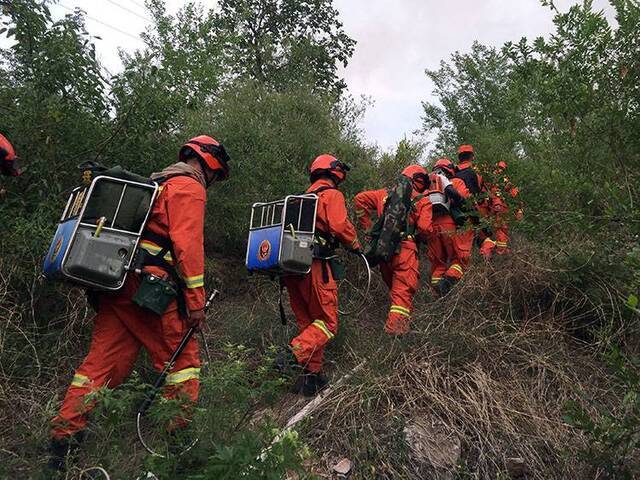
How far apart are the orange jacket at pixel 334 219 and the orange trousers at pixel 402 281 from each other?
0.72 meters

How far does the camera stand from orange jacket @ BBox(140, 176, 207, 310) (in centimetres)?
299

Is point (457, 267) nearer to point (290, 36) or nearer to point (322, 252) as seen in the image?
point (322, 252)

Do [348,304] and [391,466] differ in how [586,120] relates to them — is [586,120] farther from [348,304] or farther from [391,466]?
[348,304]

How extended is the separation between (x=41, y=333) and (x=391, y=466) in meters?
2.95

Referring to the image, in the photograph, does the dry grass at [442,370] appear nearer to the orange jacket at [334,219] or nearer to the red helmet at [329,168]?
the orange jacket at [334,219]

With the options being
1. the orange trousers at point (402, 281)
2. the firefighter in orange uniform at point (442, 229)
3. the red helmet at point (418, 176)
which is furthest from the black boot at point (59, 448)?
the red helmet at point (418, 176)

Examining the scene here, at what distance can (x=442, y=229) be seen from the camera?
5949 mm

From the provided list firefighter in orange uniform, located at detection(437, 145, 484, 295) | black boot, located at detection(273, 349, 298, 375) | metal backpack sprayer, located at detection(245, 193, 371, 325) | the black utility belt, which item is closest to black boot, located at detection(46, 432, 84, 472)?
black boot, located at detection(273, 349, 298, 375)

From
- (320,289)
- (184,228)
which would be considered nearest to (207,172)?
(184,228)

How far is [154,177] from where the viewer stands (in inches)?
129

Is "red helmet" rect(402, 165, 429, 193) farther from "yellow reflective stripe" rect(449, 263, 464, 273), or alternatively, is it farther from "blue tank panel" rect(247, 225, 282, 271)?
"blue tank panel" rect(247, 225, 282, 271)

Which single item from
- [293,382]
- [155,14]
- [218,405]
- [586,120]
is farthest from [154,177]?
[155,14]

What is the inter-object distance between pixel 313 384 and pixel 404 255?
1.70m

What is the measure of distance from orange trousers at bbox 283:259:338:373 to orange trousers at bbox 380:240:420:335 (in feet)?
2.20
